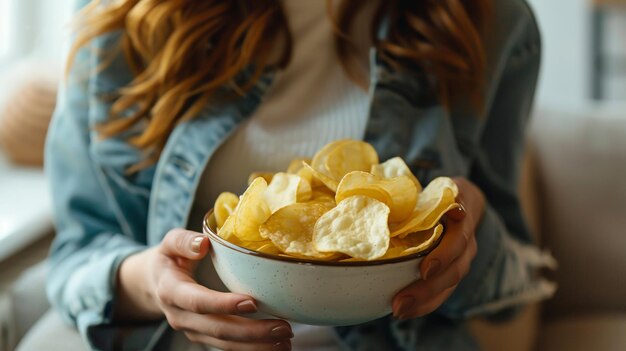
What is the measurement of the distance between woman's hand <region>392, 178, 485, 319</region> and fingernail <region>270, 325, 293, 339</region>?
6 centimetres

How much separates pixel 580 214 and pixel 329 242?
0.83 metres

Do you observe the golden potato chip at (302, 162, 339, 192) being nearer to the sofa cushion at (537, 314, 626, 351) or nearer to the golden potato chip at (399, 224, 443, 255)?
the golden potato chip at (399, 224, 443, 255)

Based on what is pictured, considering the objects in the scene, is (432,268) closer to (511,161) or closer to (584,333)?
(511,161)

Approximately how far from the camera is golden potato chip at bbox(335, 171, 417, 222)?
1.37 feet

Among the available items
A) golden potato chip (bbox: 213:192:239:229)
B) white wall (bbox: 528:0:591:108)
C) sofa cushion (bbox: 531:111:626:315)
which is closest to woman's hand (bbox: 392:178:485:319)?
golden potato chip (bbox: 213:192:239:229)

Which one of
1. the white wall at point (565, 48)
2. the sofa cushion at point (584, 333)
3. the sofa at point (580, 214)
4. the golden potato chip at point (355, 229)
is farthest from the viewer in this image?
the white wall at point (565, 48)

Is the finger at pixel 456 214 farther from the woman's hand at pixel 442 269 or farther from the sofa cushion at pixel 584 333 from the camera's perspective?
the sofa cushion at pixel 584 333

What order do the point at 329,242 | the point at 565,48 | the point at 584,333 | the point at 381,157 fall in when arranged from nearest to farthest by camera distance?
the point at 329,242, the point at 381,157, the point at 584,333, the point at 565,48

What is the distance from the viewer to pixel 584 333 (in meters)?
1.06

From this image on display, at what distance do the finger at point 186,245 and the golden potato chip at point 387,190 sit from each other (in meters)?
0.09

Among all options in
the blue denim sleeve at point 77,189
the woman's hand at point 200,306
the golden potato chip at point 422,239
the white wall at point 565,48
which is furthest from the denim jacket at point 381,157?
the white wall at point 565,48

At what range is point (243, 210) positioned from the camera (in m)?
0.42

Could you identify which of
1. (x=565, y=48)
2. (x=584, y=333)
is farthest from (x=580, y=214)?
(x=565, y=48)

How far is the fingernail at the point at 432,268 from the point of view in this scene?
1.38 ft
